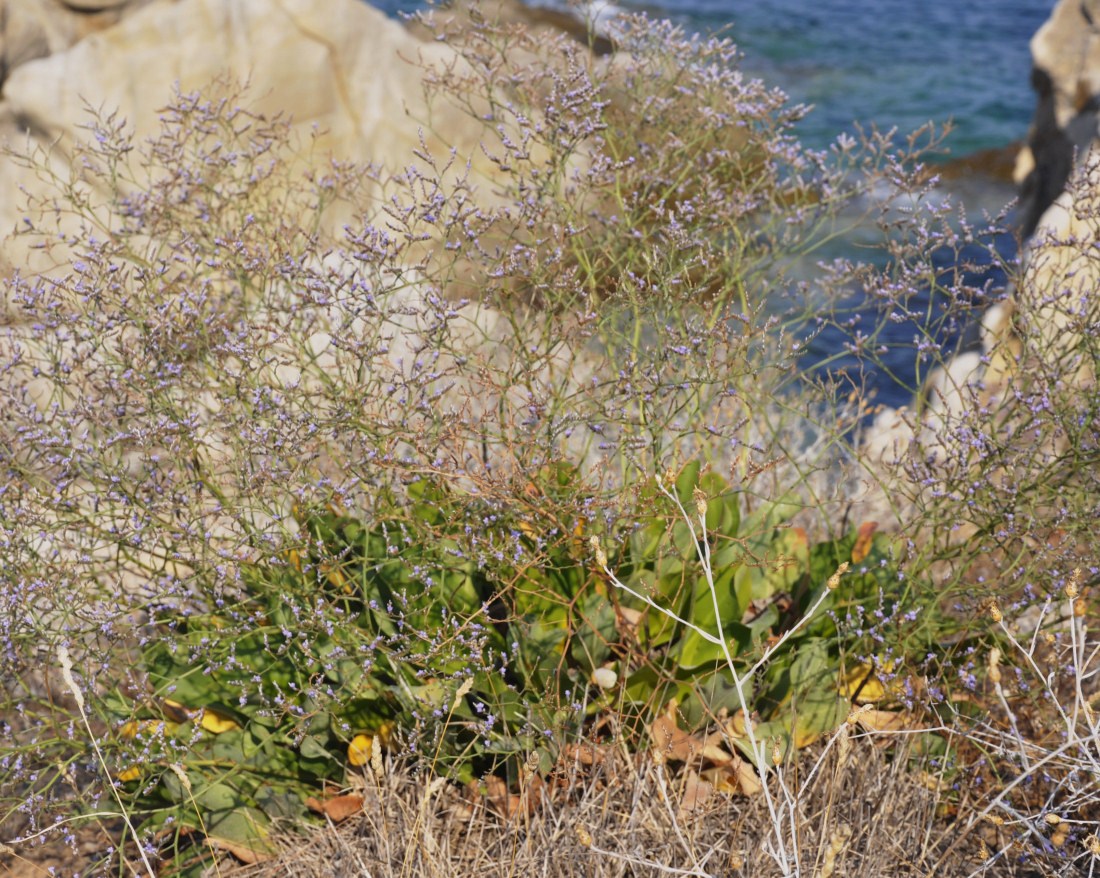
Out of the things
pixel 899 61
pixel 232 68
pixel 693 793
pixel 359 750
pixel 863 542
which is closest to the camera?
pixel 693 793

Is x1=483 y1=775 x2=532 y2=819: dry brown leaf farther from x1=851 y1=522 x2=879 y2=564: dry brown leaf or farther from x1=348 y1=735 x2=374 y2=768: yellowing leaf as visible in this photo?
x1=851 y1=522 x2=879 y2=564: dry brown leaf

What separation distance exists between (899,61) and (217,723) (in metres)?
14.9

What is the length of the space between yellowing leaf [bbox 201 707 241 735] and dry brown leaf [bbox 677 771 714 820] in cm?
131

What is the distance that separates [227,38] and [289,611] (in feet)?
17.5

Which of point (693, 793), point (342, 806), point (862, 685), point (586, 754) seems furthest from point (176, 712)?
point (862, 685)

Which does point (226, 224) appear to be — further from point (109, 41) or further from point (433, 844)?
point (109, 41)

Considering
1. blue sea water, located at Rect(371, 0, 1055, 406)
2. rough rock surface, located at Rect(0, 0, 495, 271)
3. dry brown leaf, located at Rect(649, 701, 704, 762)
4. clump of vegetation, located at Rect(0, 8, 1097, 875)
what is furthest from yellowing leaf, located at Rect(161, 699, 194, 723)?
blue sea water, located at Rect(371, 0, 1055, 406)

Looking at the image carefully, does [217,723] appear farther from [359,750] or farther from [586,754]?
[586,754]

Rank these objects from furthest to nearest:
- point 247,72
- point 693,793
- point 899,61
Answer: point 899,61
point 247,72
point 693,793

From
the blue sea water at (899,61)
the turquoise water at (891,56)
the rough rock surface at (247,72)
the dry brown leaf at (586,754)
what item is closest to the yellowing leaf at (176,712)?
the dry brown leaf at (586,754)

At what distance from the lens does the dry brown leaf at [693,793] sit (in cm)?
309

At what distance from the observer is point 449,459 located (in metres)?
3.06

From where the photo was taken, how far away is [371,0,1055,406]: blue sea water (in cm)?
1296

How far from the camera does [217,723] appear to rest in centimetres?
346
